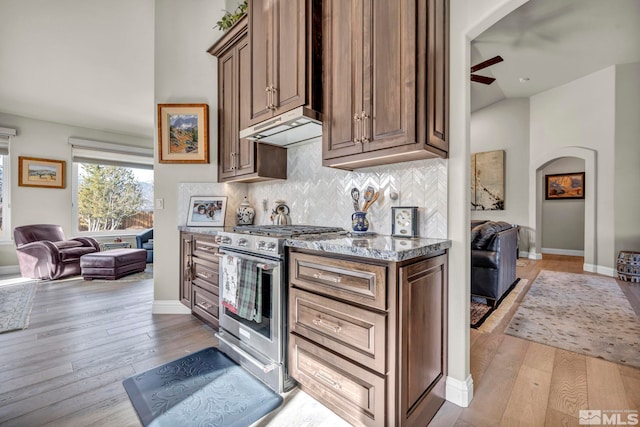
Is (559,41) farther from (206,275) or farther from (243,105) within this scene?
(206,275)

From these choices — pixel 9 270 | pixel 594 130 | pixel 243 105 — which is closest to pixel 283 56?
pixel 243 105

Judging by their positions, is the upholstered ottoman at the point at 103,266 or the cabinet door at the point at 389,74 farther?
the upholstered ottoman at the point at 103,266

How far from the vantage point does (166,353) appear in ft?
7.15

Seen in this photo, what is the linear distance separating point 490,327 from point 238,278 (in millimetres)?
2354

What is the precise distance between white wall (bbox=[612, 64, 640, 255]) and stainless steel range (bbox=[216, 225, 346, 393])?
5.66 metres

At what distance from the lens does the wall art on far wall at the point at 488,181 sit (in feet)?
21.7

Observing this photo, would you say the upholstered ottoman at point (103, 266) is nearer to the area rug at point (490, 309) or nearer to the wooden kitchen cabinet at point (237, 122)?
the wooden kitchen cabinet at point (237, 122)

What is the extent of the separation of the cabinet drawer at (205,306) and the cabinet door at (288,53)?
1.70 metres

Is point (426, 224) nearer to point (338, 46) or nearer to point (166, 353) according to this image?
point (338, 46)

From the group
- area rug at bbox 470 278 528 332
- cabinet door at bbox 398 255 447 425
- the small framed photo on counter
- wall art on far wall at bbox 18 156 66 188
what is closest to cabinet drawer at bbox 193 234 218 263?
the small framed photo on counter

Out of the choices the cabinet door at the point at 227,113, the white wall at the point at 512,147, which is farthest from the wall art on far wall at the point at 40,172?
the white wall at the point at 512,147

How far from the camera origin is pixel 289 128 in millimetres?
2135

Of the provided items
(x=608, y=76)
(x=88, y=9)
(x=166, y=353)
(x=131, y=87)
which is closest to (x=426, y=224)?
(x=166, y=353)

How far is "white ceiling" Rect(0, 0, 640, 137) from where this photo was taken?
3.03 m
